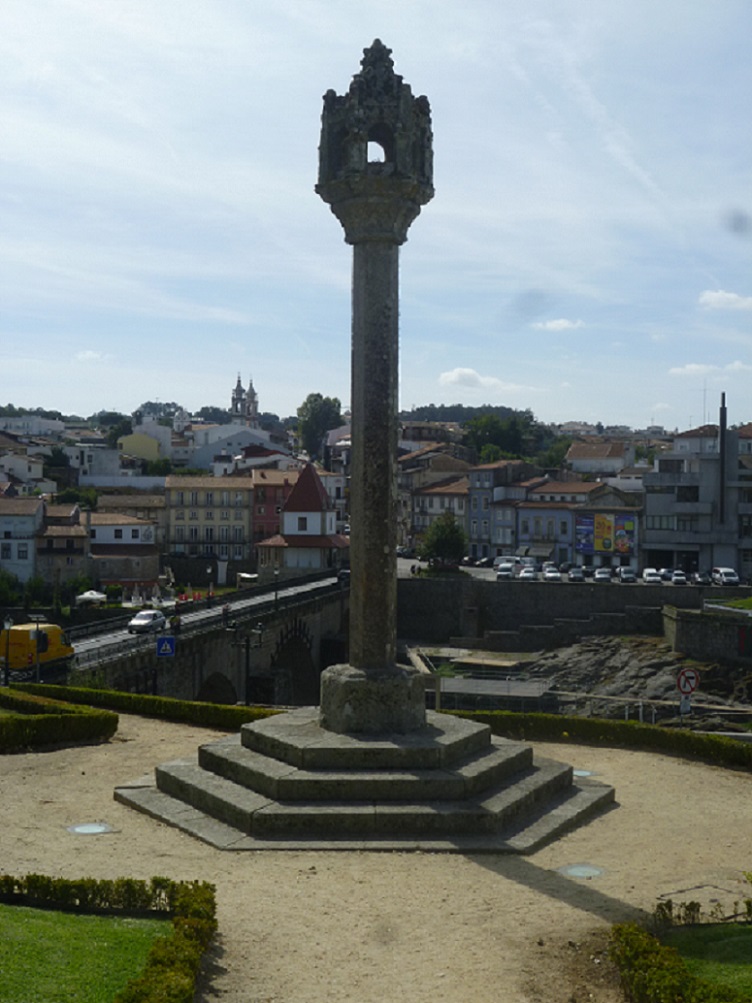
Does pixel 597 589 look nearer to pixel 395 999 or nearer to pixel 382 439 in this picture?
pixel 382 439

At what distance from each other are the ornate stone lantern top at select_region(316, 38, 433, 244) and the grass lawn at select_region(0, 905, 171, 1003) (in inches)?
494

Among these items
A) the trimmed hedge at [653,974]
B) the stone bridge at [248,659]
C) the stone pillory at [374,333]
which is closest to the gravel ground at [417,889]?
the trimmed hedge at [653,974]

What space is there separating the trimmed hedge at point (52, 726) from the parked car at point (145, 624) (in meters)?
18.1

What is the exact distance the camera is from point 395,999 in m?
11.4

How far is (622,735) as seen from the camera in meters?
24.3

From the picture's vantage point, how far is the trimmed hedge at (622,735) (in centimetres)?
2238

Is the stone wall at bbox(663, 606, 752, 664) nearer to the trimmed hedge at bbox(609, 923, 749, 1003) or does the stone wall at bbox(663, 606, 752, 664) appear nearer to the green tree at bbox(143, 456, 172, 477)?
the trimmed hedge at bbox(609, 923, 749, 1003)

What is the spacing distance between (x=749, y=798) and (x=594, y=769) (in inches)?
127

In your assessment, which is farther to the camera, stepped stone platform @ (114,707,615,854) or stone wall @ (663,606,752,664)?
stone wall @ (663,606,752,664)

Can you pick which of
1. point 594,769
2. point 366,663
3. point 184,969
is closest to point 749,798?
point 594,769

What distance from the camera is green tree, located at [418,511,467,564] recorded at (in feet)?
287

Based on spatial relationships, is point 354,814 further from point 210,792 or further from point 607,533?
point 607,533

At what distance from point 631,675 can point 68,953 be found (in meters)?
55.4

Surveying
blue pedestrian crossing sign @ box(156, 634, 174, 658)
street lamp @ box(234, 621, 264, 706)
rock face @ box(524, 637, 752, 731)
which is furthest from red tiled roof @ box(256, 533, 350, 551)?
blue pedestrian crossing sign @ box(156, 634, 174, 658)
